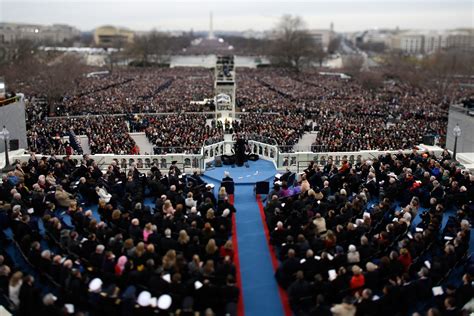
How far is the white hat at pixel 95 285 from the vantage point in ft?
30.2

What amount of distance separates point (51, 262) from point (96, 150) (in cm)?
1575

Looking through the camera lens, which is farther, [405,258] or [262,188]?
[262,188]

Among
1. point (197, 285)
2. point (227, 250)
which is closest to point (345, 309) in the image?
point (197, 285)

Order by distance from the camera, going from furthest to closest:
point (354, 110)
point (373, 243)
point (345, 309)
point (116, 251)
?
point (354, 110), point (373, 243), point (116, 251), point (345, 309)

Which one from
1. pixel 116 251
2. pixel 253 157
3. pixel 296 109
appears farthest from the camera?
pixel 296 109

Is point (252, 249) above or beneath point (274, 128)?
beneath

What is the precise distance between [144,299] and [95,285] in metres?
1.08

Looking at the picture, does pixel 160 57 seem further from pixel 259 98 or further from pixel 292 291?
pixel 292 291

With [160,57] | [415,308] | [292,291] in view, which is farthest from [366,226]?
[160,57]

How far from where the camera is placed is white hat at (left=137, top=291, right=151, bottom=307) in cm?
882

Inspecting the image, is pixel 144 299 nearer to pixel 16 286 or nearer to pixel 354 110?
pixel 16 286

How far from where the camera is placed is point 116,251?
10477mm

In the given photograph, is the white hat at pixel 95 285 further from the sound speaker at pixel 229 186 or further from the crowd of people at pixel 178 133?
the crowd of people at pixel 178 133

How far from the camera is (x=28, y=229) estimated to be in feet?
37.2
